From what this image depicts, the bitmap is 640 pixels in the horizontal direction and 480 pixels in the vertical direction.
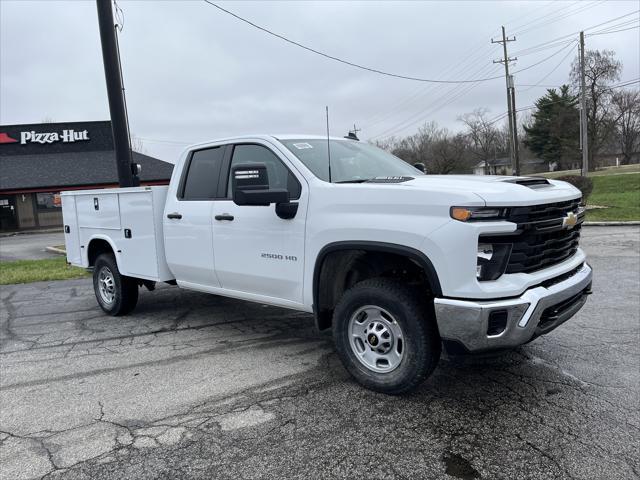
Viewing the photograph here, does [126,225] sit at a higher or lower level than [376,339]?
higher

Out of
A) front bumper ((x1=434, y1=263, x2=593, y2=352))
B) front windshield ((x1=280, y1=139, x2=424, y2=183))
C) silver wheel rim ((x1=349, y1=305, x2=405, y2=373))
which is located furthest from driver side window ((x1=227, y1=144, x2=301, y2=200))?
front bumper ((x1=434, y1=263, x2=593, y2=352))

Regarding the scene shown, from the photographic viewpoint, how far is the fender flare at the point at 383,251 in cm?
343

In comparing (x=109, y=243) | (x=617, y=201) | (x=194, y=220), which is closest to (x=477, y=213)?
(x=194, y=220)

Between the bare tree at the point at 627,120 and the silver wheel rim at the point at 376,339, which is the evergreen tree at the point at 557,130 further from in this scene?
the silver wheel rim at the point at 376,339

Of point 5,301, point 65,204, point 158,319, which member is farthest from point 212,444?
point 5,301

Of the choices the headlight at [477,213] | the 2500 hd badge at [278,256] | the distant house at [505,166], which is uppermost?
the distant house at [505,166]

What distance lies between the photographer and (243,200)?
4.06 meters

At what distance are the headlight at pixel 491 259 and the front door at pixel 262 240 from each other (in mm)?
1504

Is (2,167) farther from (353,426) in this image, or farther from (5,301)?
(353,426)

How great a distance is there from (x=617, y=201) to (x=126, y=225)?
2129 centimetres

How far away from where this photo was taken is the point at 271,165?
470 cm

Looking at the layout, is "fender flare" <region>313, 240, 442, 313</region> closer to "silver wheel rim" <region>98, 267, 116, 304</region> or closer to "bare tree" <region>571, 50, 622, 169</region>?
"silver wheel rim" <region>98, 267, 116, 304</region>

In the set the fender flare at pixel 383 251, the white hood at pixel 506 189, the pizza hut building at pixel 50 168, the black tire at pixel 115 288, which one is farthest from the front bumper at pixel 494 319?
the pizza hut building at pixel 50 168

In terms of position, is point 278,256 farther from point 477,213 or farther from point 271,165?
point 477,213
